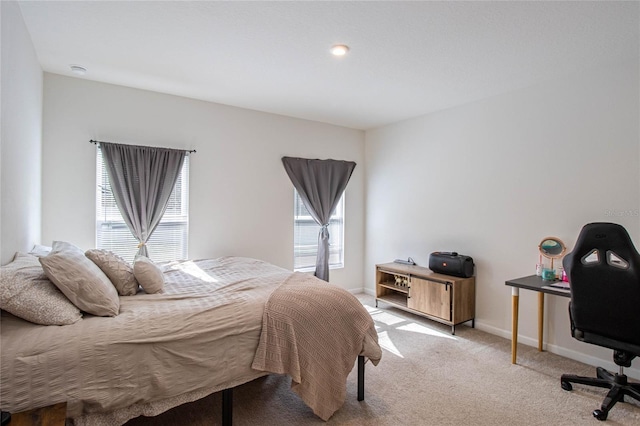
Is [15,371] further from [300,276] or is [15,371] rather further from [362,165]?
[362,165]

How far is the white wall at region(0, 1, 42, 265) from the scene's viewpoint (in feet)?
5.82

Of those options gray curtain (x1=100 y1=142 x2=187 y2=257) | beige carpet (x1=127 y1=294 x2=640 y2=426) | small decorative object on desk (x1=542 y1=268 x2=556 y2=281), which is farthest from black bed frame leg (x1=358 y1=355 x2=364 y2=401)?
gray curtain (x1=100 y1=142 x2=187 y2=257)

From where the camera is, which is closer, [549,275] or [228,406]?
[228,406]

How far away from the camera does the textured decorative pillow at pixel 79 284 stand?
169cm

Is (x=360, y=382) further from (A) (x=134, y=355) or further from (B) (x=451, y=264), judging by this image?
(B) (x=451, y=264)

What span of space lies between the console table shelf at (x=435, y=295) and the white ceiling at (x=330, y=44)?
2038mm

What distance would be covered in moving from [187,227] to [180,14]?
2.29 metres

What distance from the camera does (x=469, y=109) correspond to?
3838 millimetres

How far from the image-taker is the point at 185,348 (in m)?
1.74

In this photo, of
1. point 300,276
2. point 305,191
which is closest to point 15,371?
point 300,276

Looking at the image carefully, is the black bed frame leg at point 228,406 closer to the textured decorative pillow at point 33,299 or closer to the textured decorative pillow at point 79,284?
the textured decorative pillow at point 79,284

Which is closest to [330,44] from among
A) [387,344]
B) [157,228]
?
[157,228]

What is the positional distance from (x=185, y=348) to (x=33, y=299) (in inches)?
28.8

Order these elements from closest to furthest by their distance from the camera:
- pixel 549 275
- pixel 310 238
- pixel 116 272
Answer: pixel 116 272, pixel 549 275, pixel 310 238
